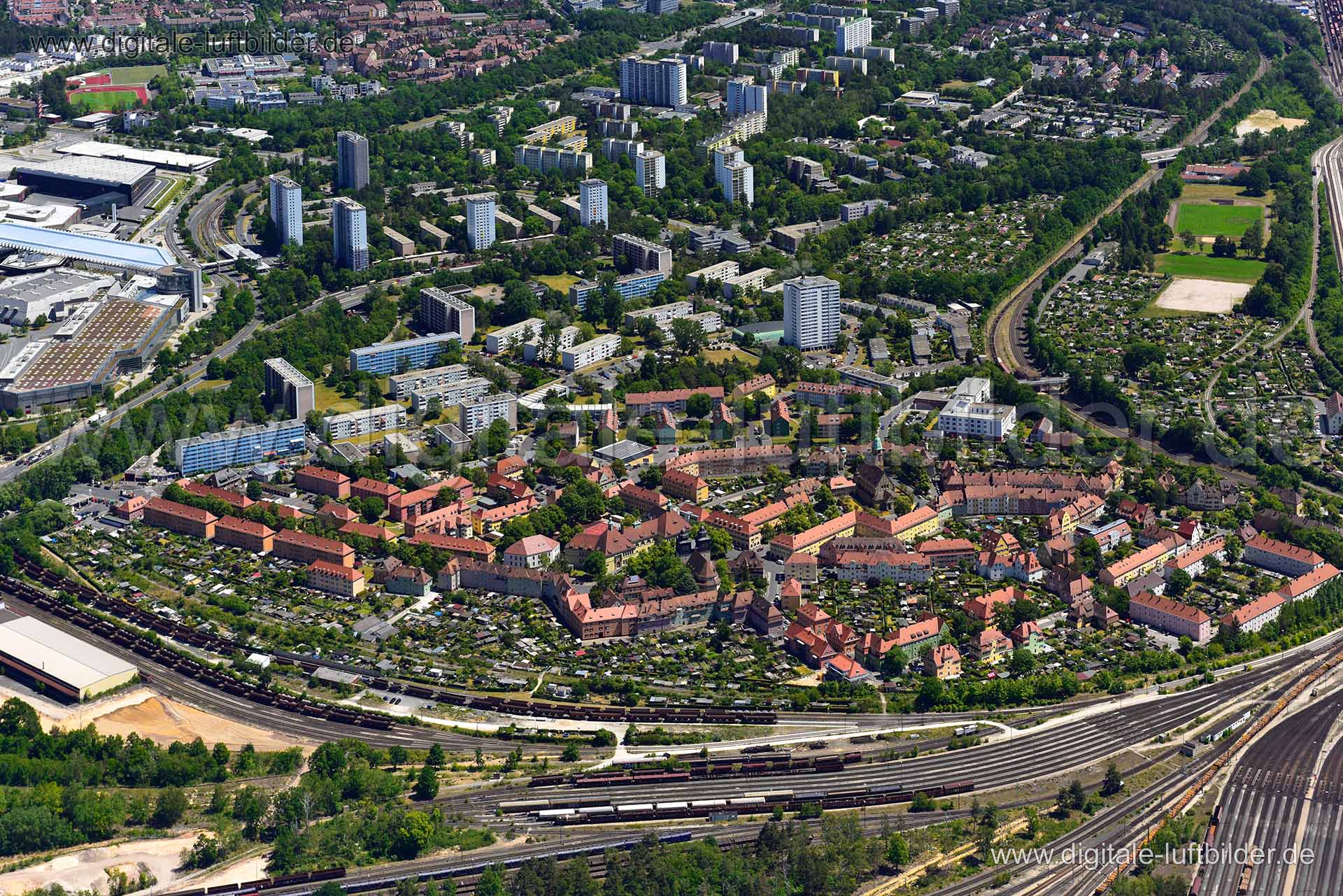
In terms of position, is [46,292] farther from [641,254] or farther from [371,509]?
[371,509]

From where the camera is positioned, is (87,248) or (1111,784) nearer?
(1111,784)

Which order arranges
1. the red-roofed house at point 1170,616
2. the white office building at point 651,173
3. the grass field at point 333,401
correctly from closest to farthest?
the red-roofed house at point 1170,616
the grass field at point 333,401
the white office building at point 651,173

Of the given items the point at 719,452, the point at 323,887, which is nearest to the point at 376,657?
the point at 323,887

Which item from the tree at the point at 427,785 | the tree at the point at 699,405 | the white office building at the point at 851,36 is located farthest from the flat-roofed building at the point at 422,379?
the white office building at the point at 851,36

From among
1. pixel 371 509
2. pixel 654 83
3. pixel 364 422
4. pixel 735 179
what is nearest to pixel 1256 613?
pixel 371 509

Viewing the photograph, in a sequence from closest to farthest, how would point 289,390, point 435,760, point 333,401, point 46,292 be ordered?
point 435,760, point 289,390, point 333,401, point 46,292

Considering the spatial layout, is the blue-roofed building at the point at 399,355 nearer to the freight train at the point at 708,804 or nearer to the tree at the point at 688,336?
the tree at the point at 688,336
